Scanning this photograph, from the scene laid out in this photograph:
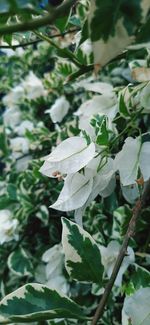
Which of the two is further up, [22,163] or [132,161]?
[132,161]

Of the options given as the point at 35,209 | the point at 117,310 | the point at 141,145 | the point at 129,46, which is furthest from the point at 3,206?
the point at 129,46

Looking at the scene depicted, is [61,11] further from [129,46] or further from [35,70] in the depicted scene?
[35,70]

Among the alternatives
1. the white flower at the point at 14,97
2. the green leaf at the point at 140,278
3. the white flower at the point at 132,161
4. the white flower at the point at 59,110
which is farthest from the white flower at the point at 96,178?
the white flower at the point at 14,97

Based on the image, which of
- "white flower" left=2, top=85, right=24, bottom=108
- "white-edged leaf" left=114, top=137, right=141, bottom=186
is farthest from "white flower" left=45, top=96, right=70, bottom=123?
"white-edged leaf" left=114, top=137, right=141, bottom=186

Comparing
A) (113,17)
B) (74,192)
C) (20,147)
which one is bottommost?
(20,147)

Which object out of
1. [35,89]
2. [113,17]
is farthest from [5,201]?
[113,17]

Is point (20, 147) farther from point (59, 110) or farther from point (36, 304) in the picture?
point (36, 304)
